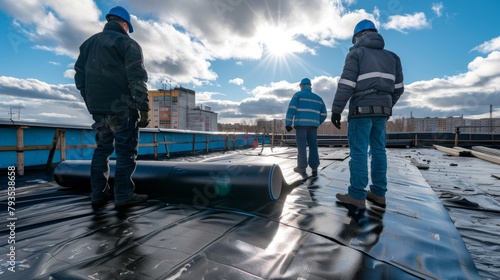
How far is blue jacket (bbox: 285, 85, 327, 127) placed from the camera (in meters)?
4.13

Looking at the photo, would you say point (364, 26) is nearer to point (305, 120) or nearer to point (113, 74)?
point (305, 120)

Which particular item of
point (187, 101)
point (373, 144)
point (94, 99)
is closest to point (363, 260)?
point (373, 144)

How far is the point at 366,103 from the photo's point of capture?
2.27m

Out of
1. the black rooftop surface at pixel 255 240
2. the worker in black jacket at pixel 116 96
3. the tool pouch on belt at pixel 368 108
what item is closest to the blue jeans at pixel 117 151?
the worker in black jacket at pixel 116 96

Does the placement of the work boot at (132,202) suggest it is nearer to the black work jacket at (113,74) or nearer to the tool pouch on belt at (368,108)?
the black work jacket at (113,74)

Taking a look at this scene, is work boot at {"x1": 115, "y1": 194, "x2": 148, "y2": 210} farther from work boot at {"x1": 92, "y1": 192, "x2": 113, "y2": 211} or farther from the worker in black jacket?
work boot at {"x1": 92, "y1": 192, "x2": 113, "y2": 211}

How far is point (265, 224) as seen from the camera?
1.74 metres

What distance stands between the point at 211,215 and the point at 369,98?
1.88 meters

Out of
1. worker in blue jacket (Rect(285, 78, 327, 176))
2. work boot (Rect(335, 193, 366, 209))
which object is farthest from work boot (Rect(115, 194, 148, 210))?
worker in blue jacket (Rect(285, 78, 327, 176))

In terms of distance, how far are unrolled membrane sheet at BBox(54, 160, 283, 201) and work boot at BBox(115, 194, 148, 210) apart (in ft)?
0.58

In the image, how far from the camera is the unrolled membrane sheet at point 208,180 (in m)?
2.21

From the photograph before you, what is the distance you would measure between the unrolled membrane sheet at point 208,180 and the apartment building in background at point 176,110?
181 ft

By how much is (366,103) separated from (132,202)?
2547mm

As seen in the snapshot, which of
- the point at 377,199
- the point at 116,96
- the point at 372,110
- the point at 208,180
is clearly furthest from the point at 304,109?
the point at 116,96
